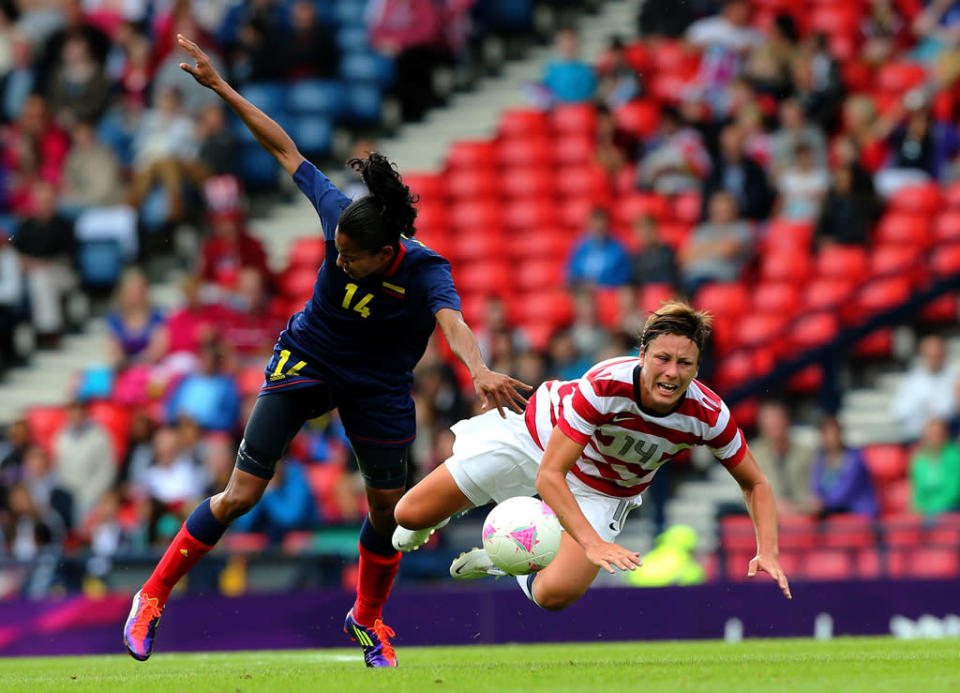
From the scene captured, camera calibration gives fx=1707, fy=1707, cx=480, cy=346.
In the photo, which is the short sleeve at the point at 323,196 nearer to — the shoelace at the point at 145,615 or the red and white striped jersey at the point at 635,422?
the red and white striped jersey at the point at 635,422

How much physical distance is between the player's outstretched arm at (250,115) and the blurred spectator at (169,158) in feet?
30.8

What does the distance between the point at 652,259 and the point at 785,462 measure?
2.54m

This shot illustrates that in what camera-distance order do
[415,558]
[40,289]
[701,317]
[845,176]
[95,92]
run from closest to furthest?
[701,317] < [415,558] < [845,176] < [40,289] < [95,92]

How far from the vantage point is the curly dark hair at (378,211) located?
737 centimetres

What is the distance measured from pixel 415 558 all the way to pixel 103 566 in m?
2.26

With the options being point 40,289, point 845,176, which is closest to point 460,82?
point 40,289

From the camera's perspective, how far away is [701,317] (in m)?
7.24

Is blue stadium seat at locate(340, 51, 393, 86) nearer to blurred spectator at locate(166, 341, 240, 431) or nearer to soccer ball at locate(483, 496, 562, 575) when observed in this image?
blurred spectator at locate(166, 341, 240, 431)

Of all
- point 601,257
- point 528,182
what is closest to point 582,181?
point 528,182

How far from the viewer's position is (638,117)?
649 inches

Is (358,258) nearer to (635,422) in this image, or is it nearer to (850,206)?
(635,422)

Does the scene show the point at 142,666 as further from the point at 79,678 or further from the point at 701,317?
the point at 701,317

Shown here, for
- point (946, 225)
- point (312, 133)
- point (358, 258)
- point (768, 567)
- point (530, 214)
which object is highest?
point (312, 133)

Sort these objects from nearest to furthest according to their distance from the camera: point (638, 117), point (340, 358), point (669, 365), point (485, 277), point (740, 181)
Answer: point (669, 365)
point (340, 358)
point (740, 181)
point (485, 277)
point (638, 117)
